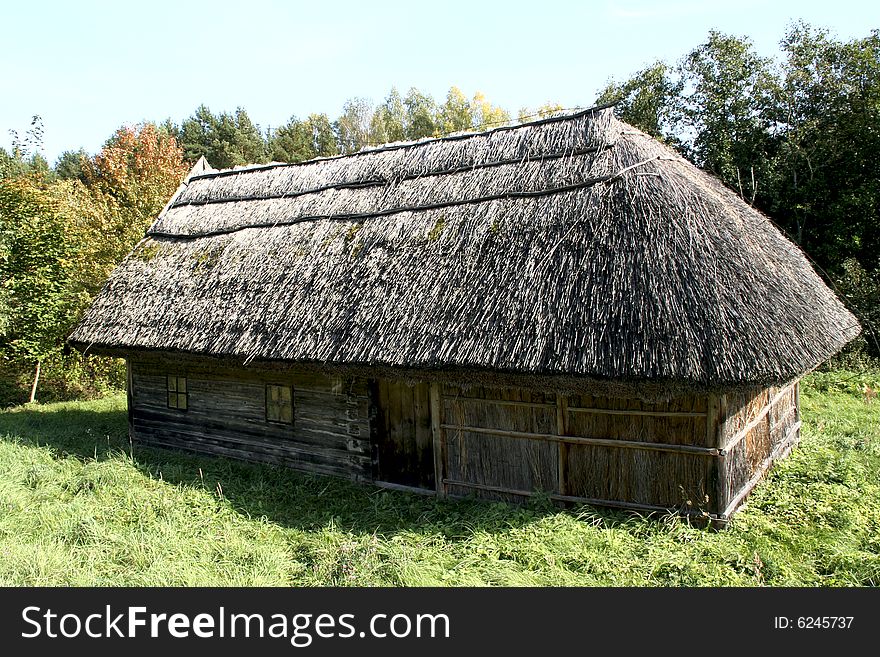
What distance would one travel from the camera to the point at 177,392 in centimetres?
1088

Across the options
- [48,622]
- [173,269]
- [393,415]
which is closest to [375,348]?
[393,415]

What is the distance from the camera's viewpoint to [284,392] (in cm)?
970

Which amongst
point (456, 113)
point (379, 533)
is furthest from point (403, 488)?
point (456, 113)

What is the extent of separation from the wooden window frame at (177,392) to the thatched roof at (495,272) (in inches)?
39.7

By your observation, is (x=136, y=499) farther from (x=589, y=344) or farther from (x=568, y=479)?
(x=589, y=344)

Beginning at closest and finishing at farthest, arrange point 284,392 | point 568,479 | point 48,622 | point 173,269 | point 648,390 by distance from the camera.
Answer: point 48,622, point 648,390, point 568,479, point 284,392, point 173,269

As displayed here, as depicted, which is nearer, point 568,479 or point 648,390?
point 648,390

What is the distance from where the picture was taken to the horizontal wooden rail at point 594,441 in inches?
265

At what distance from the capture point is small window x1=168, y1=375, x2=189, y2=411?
35.4 ft

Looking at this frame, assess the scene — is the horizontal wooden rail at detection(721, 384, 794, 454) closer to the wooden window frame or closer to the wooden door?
the wooden door

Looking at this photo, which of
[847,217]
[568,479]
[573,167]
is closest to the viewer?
[568,479]

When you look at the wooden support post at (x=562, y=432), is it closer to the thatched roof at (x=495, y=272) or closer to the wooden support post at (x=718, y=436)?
the thatched roof at (x=495, y=272)

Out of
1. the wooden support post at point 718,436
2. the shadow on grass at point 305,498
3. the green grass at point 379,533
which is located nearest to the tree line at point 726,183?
the shadow on grass at point 305,498

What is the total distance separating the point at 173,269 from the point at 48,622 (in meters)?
7.22
